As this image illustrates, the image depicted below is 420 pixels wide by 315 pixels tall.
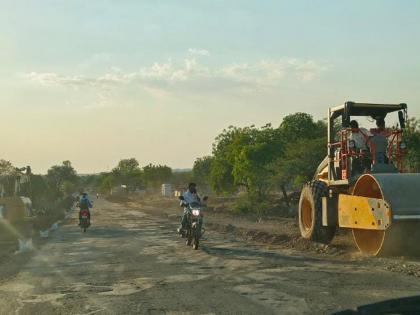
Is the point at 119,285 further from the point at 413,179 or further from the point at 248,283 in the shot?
the point at 413,179

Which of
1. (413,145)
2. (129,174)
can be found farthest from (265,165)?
(129,174)

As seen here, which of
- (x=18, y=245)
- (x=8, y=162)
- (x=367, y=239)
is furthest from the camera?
(x=8, y=162)

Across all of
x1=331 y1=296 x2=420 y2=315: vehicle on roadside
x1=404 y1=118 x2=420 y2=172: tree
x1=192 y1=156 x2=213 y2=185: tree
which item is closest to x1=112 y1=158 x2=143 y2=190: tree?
x1=192 y1=156 x2=213 y2=185: tree

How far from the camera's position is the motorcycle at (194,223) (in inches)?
639

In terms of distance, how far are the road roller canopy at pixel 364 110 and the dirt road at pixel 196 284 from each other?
360 cm

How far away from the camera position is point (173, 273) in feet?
37.7

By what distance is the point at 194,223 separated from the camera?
54.1 feet

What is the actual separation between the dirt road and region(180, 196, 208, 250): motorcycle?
2.03 feet

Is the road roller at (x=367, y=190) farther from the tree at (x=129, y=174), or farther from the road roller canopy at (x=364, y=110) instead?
the tree at (x=129, y=174)

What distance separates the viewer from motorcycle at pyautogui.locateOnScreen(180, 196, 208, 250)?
16.2 m

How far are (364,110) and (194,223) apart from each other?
5.43m

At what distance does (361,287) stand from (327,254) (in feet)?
14.9

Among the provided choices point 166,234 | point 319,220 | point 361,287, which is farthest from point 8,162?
point 361,287

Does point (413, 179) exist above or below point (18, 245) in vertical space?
above
